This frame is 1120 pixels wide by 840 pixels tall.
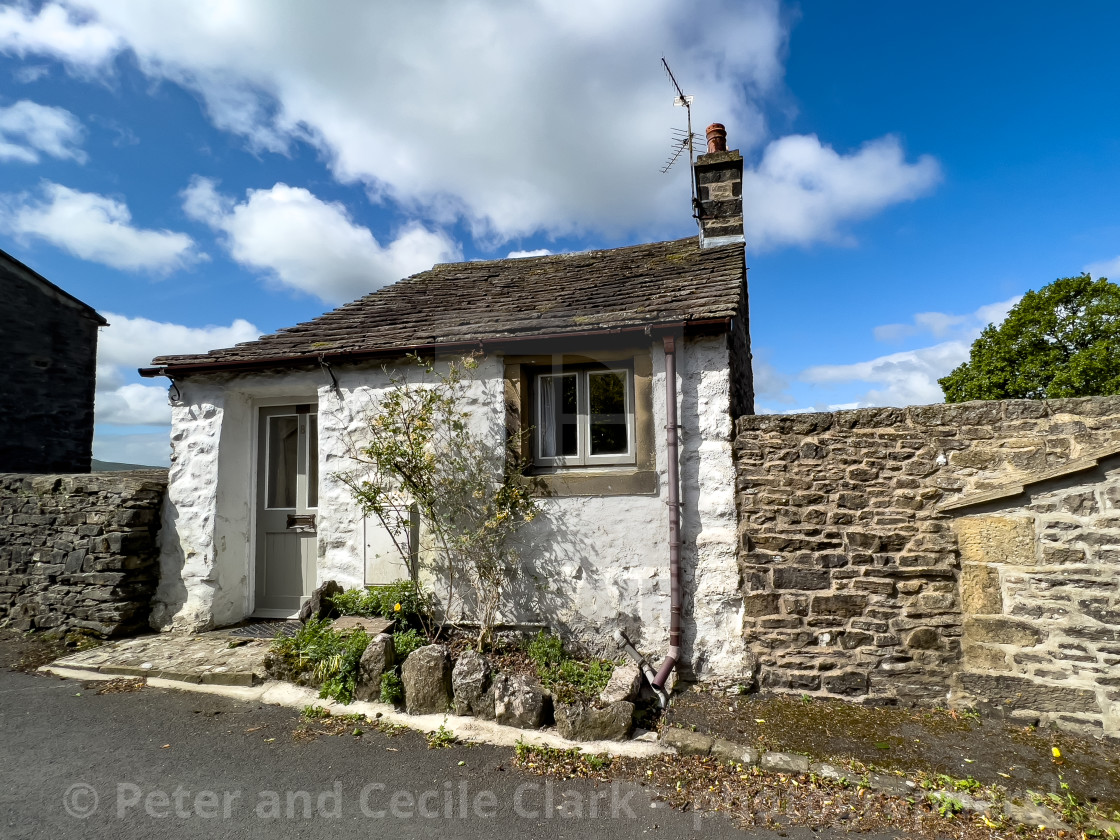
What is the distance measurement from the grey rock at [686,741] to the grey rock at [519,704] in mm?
1020

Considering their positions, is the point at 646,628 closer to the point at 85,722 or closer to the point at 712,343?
the point at 712,343

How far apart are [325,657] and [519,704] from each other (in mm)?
2018

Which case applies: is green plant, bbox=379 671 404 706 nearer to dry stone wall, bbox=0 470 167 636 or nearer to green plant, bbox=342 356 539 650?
green plant, bbox=342 356 539 650

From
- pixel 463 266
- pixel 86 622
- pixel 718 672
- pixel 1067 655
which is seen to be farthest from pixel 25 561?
pixel 1067 655

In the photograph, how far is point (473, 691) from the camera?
495cm

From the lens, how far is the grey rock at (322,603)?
20.1 ft

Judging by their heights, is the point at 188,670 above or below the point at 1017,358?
below

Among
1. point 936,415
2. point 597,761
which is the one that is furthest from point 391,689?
point 936,415

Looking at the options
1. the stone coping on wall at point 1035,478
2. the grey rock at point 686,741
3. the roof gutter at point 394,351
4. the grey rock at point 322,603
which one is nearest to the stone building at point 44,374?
the roof gutter at point 394,351

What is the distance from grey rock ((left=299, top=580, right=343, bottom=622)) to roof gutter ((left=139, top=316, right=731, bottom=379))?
2.54 m

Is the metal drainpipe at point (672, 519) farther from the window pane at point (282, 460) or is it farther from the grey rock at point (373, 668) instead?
the window pane at point (282, 460)

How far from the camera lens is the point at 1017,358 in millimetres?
19031

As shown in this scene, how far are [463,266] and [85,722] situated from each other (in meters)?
7.58

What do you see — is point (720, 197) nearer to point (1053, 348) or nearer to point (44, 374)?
point (44, 374)
